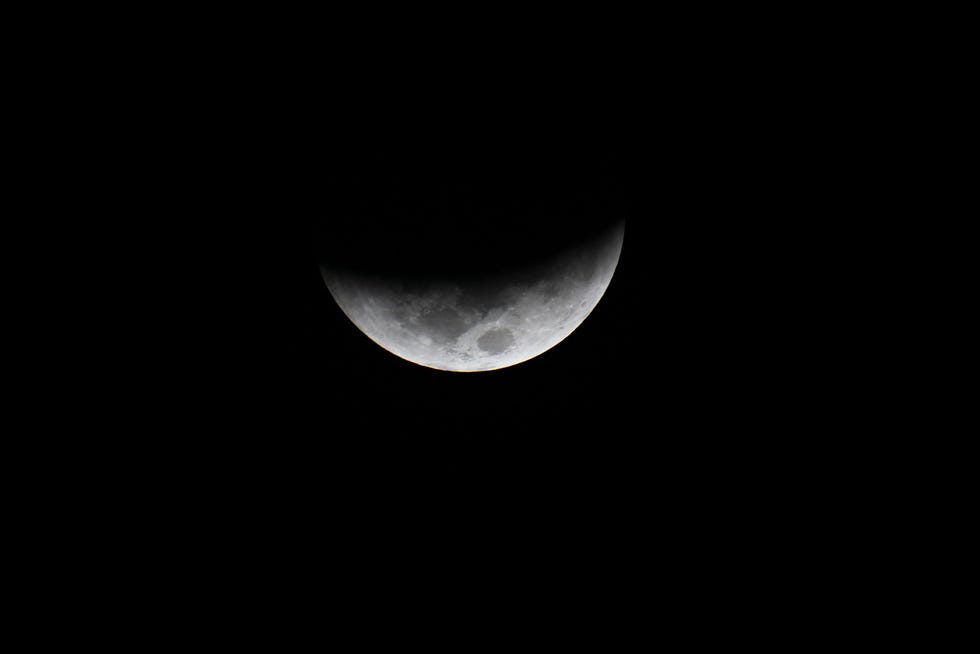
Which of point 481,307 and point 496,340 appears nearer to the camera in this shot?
point 481,307

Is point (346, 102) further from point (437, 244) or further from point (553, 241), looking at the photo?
point (553, 241)

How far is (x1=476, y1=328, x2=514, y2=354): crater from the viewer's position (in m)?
2.34

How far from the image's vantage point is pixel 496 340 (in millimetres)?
2369

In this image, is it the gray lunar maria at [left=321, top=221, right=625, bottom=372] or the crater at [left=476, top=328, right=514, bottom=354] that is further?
the crater at [left=476, top=328, right=514, bottom=354]

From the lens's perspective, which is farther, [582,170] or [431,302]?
[431,302]

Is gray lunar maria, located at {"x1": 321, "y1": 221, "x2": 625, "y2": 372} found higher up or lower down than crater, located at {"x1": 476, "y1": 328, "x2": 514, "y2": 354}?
higher up

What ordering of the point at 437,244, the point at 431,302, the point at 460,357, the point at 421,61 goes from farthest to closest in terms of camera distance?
the point at 460,357
the point at 431,302
the point at 437,244
the point at 421,61

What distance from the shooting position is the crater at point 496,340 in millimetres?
Result: 2340

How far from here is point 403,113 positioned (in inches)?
74.6

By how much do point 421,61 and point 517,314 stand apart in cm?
93

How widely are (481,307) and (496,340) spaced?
187mm

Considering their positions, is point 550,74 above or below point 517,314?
above

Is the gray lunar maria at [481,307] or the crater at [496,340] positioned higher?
the gray lunar maria at [481,307]

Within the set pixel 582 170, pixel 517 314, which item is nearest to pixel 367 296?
pixel 517 314
